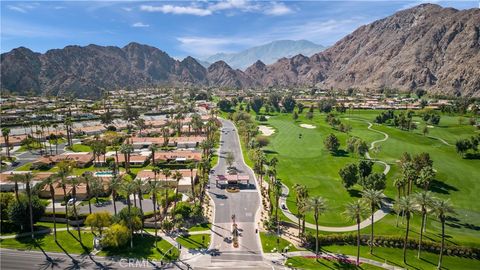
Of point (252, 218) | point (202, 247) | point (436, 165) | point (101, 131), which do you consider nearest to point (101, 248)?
point (202, 247)

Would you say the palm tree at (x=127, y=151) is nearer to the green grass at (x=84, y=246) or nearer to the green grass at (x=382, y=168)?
the green grass at (x=84, y=246)

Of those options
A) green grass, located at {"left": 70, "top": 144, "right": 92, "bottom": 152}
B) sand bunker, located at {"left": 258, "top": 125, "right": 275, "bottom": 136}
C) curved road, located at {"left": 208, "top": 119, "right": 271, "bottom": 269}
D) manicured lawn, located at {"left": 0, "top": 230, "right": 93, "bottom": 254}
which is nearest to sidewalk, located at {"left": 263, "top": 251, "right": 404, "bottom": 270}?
curved road, located at {"left": 208, "top": 119, "right": 271, "bottom": 269}

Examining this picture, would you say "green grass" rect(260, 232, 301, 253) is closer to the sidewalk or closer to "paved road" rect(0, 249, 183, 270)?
the sidewalk

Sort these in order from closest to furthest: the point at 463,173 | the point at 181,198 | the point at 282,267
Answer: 1. the point at 282,267
2. the point at 181,198
3. the point at 463,173

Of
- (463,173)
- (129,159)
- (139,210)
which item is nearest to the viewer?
(139,210)

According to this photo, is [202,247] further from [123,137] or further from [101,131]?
[101,131]

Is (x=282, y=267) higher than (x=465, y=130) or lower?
lower
